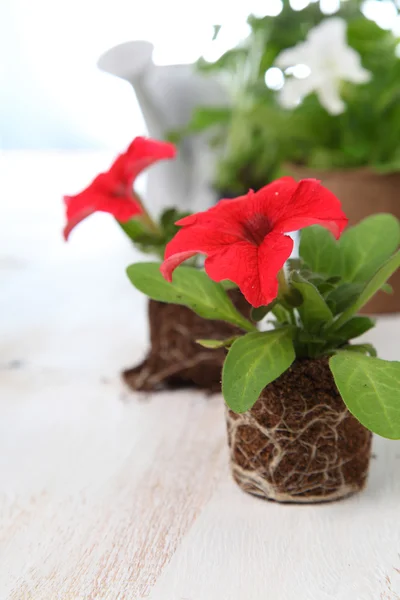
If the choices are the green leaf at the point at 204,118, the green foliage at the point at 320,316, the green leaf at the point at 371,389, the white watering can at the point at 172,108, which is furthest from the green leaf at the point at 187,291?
the green leaf at the point at 204,118

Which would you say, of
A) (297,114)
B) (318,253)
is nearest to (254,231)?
(318,253)

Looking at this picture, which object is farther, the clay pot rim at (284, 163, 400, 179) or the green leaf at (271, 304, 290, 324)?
the clay pot rim at (284, 163, 400, 179)

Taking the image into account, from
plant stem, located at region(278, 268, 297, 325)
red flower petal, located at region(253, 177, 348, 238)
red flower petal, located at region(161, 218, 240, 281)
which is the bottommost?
plant stem, located at region(278, 268, 297, 325)

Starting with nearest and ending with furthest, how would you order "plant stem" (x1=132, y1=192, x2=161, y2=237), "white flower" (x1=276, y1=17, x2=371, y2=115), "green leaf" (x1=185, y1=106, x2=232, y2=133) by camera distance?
"plant stem" (x1=132, y1=192, x2=161, y2=237)
"white flower" (x1=276, y1=17, x2=371, y2=115)
"green leaf" (x1=185, y1=106, x2=232, y2=133)

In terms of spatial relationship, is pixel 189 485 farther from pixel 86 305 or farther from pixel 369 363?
pixel 86 305

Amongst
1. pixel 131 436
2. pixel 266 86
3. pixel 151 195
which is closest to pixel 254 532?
pixel 131 436

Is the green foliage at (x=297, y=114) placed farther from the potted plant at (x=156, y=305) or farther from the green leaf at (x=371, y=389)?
the green leaf at (x=371, y=389)

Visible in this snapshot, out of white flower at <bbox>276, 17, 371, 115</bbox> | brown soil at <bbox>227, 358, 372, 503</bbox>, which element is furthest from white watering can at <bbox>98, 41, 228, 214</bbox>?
brown soil at <bbox>227, 358, 372, 503</bbox>

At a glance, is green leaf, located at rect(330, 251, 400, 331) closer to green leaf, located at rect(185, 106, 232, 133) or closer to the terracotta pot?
the terracotta pot
